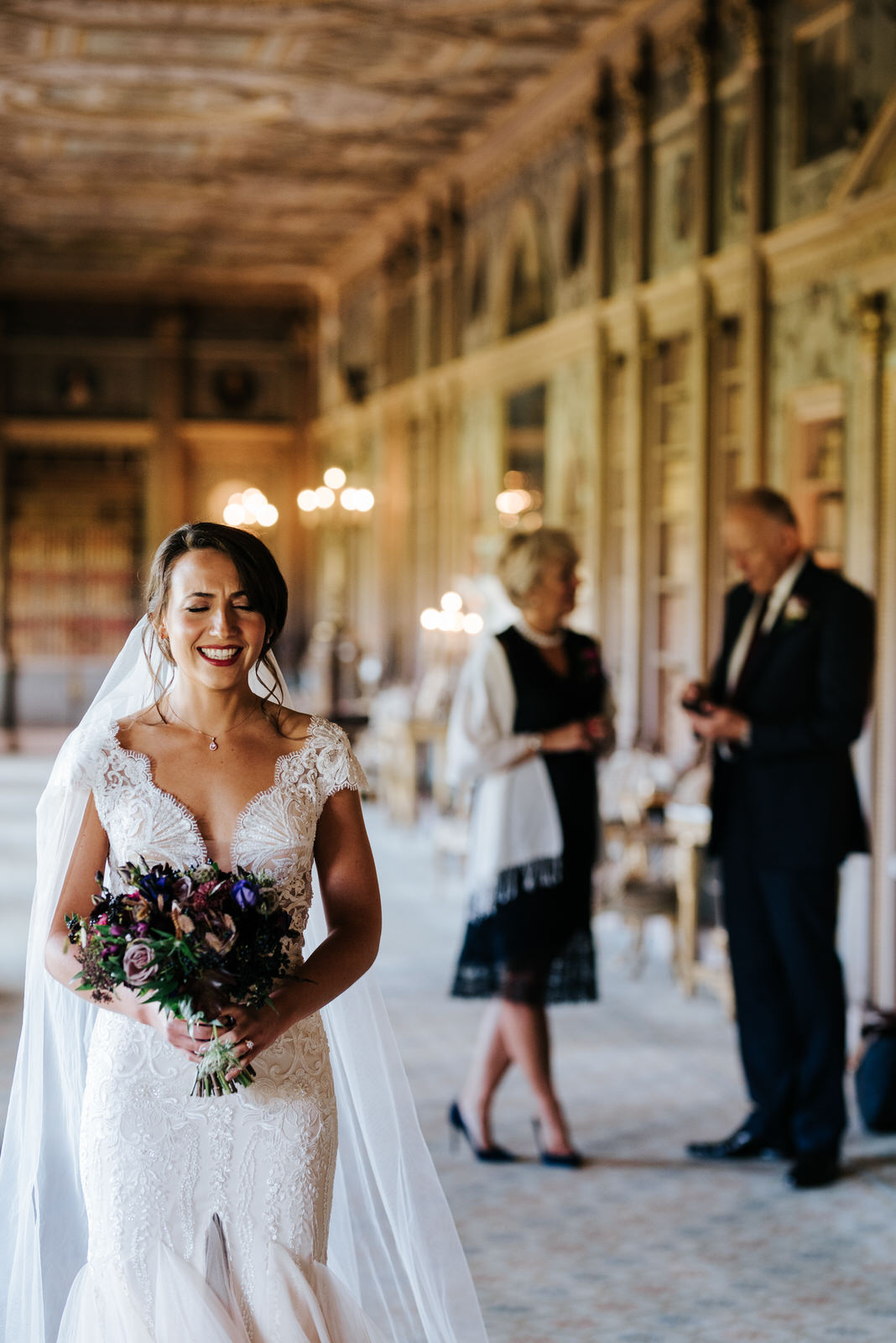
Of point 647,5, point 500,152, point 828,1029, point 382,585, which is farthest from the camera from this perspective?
point 382,585

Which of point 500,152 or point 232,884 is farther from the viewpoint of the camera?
point 500,152

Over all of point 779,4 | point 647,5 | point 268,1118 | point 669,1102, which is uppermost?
point 647,5

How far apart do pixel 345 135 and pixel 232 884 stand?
10.8 meters

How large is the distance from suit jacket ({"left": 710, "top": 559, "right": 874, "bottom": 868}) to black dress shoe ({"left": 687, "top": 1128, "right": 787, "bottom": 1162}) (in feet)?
2.85

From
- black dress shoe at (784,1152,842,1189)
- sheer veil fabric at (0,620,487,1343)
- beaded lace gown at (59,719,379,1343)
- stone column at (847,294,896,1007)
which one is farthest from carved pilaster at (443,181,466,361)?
beaded lace gown at (59,719,379,1343)

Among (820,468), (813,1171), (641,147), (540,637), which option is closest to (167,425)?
(641,147)

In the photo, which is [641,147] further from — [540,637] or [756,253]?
[540,637]

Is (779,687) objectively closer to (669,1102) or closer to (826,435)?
(669,1102)

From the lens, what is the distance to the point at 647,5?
8.47 metres

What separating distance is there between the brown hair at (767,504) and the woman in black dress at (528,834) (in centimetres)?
55

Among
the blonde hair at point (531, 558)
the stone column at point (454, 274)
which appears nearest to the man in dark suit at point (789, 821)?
the blonde hair at point (531, 558)

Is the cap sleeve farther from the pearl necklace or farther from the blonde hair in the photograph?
the pearl necklace

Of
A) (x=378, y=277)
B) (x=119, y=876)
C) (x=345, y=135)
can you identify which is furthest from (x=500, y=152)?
(x=119, y=876)

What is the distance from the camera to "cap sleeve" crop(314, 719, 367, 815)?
2.55 metres
